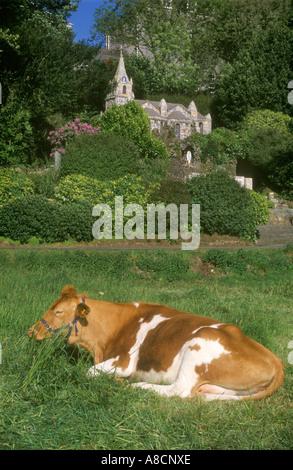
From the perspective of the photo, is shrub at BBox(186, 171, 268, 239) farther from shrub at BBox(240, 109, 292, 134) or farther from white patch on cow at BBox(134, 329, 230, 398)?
white patch on cow at BBox(134, 329, 230, 398)

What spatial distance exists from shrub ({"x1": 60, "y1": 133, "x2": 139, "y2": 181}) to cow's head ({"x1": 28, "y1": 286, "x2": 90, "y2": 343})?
13.3 m

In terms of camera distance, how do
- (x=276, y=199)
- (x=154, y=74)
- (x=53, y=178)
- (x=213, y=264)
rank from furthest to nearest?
1. (x=154, y=74)
2. (x=276, y=199)
3. (x=53, y=178)
4. (x=213, y=264)

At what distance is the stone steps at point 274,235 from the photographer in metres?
17.0

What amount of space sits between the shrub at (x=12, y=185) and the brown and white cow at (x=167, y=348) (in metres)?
10.9

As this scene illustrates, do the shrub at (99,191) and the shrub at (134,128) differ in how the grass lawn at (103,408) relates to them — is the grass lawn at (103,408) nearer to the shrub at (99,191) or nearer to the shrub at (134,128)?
the shrub at (99,191)

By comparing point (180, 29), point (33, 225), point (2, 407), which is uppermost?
→ point (180, 29)

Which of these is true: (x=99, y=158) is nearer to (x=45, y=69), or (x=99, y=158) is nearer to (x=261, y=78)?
(x=45, y=69)

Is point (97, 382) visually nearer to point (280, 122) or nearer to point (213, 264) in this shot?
point (213, 264)

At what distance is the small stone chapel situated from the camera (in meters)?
27.9

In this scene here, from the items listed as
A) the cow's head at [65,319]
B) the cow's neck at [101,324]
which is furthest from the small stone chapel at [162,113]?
the cow's head at [65,319]

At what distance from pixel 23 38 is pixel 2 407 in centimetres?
2029

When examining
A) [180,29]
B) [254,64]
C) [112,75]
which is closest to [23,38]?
[112,75]

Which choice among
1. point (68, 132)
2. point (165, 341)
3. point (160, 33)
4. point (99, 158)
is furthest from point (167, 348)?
point (160, 33)

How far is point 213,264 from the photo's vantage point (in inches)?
520
